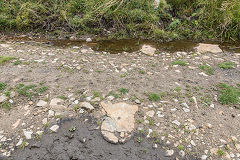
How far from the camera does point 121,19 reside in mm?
5828

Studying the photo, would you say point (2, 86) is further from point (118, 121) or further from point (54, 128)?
point (118, 121)

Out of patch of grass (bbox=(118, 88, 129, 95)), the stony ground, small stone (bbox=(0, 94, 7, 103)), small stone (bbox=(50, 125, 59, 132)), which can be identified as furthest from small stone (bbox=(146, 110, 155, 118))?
small stone (bbox=(0, 94, 7, 103))

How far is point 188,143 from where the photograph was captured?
2.80 metres

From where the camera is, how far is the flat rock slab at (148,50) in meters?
4.89

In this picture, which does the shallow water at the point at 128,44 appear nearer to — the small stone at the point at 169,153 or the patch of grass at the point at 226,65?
the patch of grass at the point at 226,65

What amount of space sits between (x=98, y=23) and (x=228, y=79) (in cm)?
366

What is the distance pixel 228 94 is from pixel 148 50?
2.12 meters

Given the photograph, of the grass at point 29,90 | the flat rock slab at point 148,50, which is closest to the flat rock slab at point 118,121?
the grass at point 29,90

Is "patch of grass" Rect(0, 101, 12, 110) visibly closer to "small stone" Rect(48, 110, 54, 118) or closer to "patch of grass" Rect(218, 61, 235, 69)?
"small stone" Rect(48, 110, 54, 118)

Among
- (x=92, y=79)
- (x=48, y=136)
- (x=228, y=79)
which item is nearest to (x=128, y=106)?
(x=92, y=79)

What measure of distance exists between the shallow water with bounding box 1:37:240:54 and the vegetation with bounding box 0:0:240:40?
275 mm

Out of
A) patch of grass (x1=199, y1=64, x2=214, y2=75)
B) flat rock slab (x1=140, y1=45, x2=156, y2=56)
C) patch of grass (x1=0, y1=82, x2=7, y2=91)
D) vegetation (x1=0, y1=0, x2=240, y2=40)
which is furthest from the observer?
vegetation (x1=0, y1=0, x2=240, y2=40)

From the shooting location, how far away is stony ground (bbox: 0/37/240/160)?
2.84 metres

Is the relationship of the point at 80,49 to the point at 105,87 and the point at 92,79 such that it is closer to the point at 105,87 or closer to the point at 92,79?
the point at 92,79
